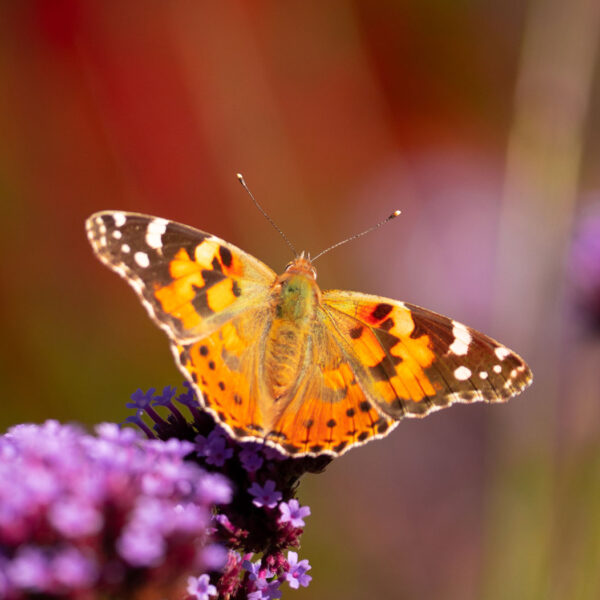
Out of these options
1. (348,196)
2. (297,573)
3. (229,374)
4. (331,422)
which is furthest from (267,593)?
(348,196)

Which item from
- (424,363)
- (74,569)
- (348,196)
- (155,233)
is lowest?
(74,569)

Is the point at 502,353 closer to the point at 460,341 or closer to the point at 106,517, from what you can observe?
the point at 460,341

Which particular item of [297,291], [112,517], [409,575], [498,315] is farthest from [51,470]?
[409,575]

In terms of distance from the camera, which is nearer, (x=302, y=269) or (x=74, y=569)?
(x=74, y=569)

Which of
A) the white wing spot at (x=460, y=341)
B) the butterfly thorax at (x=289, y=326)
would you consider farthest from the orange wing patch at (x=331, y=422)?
the white wing spot at (x=460, y=341)

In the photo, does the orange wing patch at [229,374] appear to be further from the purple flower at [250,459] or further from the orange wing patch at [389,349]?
the orange wing patch at [389,349]

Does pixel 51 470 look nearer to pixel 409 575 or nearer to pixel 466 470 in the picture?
pixel 409 575
